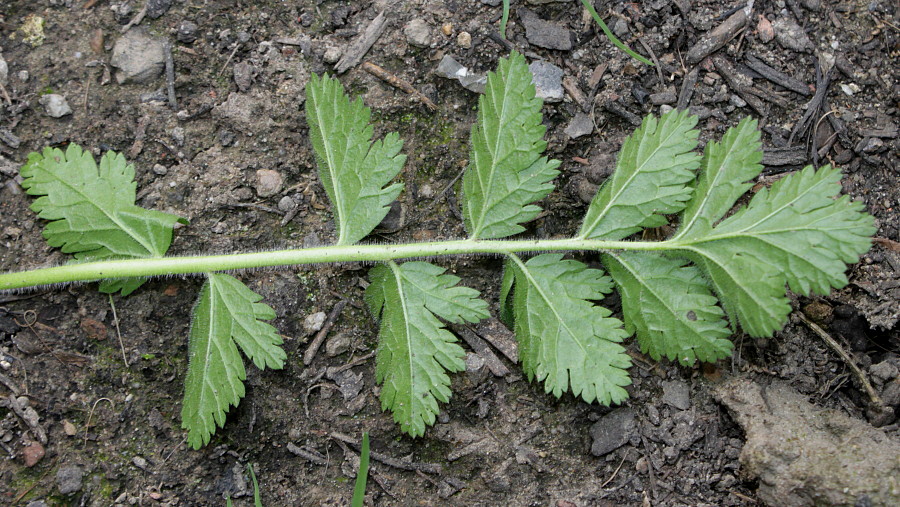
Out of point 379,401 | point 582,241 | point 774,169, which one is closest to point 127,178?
point 379,401

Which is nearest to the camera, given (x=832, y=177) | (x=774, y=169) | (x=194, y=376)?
(x=832, y=177)

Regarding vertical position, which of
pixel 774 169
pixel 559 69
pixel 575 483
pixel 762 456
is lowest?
pixel 575 483

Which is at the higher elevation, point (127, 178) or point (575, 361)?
point (127, 178)

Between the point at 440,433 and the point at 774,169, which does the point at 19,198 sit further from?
the point at 774,169

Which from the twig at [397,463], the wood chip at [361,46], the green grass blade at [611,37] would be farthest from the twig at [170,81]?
the green grass blade at [611,37]

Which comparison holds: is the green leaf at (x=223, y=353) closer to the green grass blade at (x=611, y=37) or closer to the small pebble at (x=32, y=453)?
the small pebble at (x=32, y=453)

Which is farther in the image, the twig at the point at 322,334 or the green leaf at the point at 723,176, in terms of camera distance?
the twig at the point at 322,334

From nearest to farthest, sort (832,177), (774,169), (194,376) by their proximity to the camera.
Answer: (832,177) → (194,376) → (774,169)

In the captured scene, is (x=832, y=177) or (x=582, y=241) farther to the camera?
(x=582, y=241)
